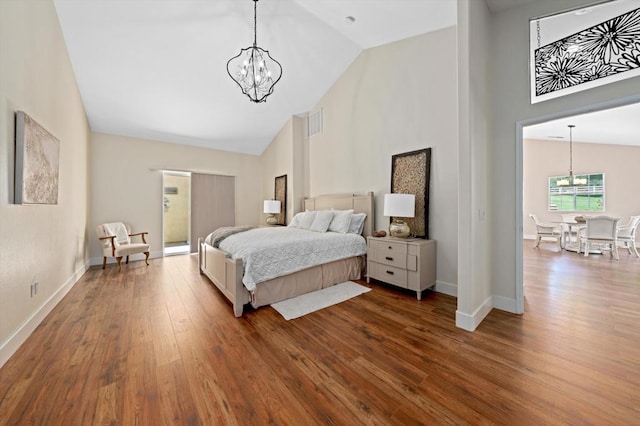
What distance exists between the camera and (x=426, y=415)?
4.39 feet

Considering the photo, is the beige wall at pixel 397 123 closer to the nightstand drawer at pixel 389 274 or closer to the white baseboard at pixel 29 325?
the nightstand drawer at pixel 389 274

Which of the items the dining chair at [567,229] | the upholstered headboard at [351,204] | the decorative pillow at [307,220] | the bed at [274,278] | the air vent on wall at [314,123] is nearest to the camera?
the bed at [274,278]

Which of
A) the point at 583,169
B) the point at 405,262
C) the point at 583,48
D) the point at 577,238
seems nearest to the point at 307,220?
the point at 405,262

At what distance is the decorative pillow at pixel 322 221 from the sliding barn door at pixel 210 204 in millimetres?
3291

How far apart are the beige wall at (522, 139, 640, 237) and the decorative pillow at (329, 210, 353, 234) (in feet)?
22.9

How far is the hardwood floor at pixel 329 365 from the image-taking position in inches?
53.4

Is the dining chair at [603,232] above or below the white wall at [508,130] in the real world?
below

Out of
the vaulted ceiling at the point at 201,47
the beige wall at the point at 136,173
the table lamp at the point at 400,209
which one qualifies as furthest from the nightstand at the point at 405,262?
the beige wall at the point at 136,173

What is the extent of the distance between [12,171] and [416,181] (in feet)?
13.7

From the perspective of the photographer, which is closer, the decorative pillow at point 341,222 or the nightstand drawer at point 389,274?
the nightstand drawer at point 389,274

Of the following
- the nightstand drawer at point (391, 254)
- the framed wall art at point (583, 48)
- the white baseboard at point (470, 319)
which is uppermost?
the framed wall art at point (583, 48)

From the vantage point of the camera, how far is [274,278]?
9.23ft

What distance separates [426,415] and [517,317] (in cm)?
185

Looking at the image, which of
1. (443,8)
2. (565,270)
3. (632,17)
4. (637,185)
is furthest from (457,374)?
(637,185)
